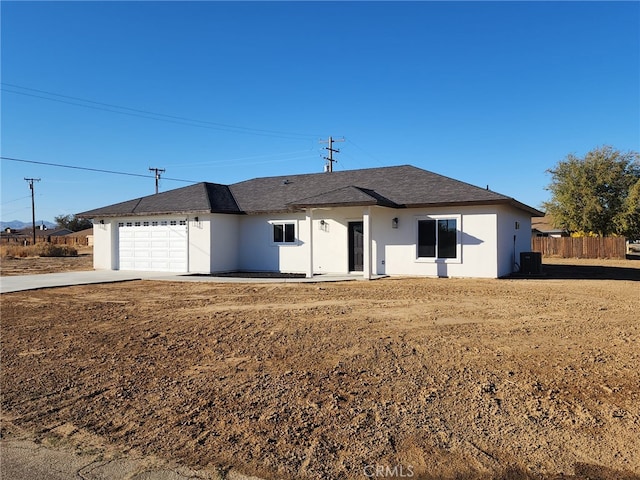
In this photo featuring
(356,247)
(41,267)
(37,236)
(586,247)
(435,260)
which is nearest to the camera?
(435,260)

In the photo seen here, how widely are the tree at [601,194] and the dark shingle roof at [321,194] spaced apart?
18034 millimetres

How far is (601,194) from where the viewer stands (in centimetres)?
3722

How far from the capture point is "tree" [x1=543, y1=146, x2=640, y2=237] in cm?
3647

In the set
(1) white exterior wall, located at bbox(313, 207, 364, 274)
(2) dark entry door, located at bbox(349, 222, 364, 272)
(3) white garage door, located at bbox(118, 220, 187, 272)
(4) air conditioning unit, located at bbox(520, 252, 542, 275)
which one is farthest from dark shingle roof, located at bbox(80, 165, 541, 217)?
(4) air conditioning unit, located at bbox(520, 252, 542, 275)

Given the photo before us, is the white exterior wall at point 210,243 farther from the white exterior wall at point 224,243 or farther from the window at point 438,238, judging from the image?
the window at point 438,238

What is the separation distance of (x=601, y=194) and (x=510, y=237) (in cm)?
2294

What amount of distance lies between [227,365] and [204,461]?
2607mm

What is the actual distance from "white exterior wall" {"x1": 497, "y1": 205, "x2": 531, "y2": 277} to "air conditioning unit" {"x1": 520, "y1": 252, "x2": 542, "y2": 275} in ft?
1.54

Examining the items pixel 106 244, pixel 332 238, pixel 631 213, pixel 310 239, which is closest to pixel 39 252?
pixel 106 244

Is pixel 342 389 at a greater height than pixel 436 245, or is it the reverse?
pixel 436 245

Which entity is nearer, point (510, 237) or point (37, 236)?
point (510, 237)

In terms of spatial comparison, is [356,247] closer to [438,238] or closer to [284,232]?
[438,238]

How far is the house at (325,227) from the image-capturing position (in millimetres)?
17484

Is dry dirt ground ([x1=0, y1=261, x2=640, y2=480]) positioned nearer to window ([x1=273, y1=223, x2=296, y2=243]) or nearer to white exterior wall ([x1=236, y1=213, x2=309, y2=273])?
white exterior wall ([x1=236, y1=213, x2=309, y2=273])
